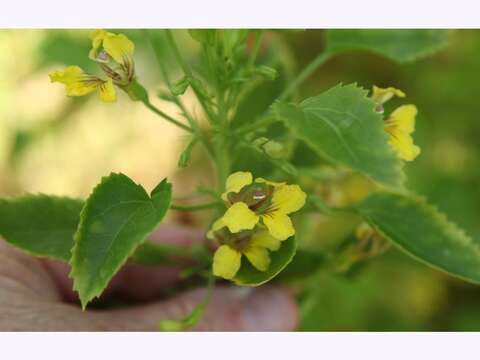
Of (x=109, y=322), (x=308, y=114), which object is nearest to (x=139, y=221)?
(x=308, y=114)

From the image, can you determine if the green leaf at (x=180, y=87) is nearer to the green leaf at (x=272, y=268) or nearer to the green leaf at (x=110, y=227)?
the green leaf at (x=110, y=227)

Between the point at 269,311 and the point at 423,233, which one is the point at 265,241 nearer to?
the point at 423,233

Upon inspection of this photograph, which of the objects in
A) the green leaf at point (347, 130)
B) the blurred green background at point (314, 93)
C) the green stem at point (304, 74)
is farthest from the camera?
the blurred green background at point (314, 93)

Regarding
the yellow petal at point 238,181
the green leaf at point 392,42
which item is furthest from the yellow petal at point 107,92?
the green leaf at point 392,42

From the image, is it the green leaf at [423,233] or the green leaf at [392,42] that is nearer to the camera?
the green leaf at [423,233]

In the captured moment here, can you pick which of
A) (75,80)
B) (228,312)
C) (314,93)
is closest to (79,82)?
(75,80)

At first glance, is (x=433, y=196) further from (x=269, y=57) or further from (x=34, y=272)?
(x=34, y=272)
